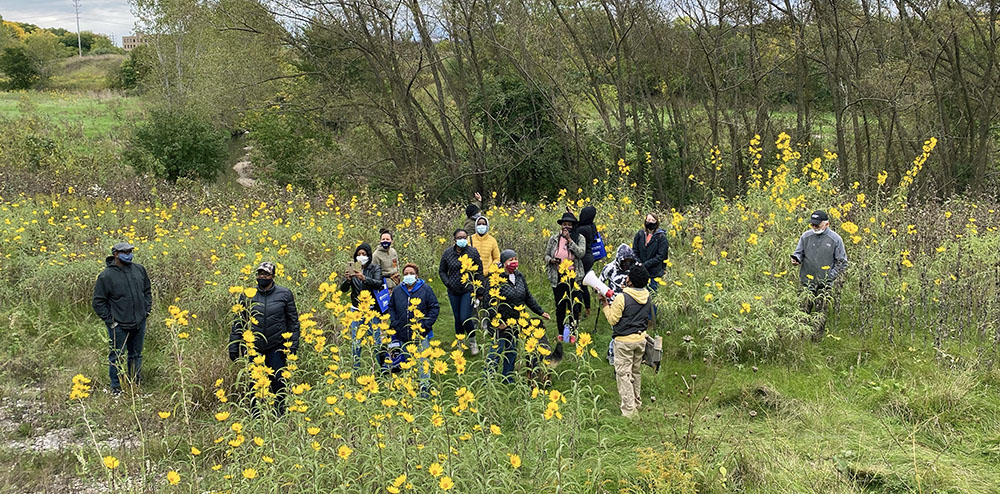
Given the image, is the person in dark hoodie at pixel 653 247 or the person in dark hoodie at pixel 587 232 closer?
the person in dark hoodie at pixel 653 247

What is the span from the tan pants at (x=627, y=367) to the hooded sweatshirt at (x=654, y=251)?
1.74 metres

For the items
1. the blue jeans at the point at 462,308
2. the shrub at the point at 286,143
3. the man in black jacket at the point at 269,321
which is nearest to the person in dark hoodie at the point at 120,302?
the man in black jacket at the point at 269,321

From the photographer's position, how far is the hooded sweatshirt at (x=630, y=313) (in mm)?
5078

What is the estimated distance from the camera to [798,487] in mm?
3867

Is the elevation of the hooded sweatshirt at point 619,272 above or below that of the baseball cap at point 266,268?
below

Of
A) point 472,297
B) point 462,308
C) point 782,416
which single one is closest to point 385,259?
point 462,308

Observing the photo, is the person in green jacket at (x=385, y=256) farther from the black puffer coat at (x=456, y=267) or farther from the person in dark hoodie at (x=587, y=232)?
the person in dark hoodie at (x=587, y=232)

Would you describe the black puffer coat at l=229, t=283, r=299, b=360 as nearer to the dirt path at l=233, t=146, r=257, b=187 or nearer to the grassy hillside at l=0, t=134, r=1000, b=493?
the grassy hillside at l=0, t=134, r=1000, b=493

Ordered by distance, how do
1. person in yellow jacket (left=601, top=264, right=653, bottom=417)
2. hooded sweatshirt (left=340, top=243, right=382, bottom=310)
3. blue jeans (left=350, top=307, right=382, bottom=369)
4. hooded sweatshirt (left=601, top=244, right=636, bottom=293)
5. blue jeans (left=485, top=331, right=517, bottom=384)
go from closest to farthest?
1. blue jeans (left=350, top=307, right=382, bottom=369)
2. person in yellow jacket (left=601, top=264, right=653, bottom=417)
3. hooded sweatshirt (left=601, top=244, right=636, bottom=293)
4. blue jeans (left=485, top=331, right=517, bottom=384)
5. hooded sweatshirt (left=340, top=243, right=382, bottom=310)

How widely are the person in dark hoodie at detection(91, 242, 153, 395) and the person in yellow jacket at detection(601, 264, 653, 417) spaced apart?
4.56 m

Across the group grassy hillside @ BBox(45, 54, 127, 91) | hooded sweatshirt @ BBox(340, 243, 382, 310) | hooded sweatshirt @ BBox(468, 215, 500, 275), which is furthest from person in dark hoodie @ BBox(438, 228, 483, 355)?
grassy hillside @ BBox(45, 54, 127, 91)

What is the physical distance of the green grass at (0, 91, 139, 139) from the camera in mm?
28870

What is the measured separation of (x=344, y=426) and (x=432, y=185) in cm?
1250

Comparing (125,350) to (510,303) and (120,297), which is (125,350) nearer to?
(120,297)
